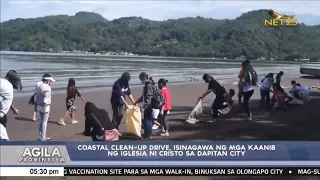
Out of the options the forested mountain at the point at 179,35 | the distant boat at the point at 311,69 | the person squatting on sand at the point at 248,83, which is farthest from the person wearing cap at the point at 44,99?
the distant boat at the point at 311,69

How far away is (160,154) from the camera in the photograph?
3.66 m

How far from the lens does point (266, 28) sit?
162 inches

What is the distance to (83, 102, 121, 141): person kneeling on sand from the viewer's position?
14.5ft

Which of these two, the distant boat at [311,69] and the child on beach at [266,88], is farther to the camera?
the child on beach at [266,88]

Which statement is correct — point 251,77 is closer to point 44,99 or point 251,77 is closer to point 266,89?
point 266,89

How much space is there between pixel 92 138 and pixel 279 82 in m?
2.37

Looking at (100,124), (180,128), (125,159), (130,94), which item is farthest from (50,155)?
(130,94)

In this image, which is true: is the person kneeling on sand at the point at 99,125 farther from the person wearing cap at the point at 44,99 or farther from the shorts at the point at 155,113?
the person wearing cap at the point at 44,99

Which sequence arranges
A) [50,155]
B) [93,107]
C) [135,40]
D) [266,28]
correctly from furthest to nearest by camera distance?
[135,40], [93,107], [266,28], [50,155]

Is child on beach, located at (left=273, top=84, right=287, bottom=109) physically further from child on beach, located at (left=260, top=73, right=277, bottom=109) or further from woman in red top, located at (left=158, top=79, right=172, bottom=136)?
woman in red top, located at (left=158, top=79, right=172, bottom=136)

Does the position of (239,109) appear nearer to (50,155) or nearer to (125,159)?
(125,159)

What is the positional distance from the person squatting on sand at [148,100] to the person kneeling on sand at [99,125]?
82 centimetres

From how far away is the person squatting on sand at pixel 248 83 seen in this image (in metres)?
4.91

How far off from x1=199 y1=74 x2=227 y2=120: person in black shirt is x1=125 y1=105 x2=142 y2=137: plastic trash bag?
89 centimetres
